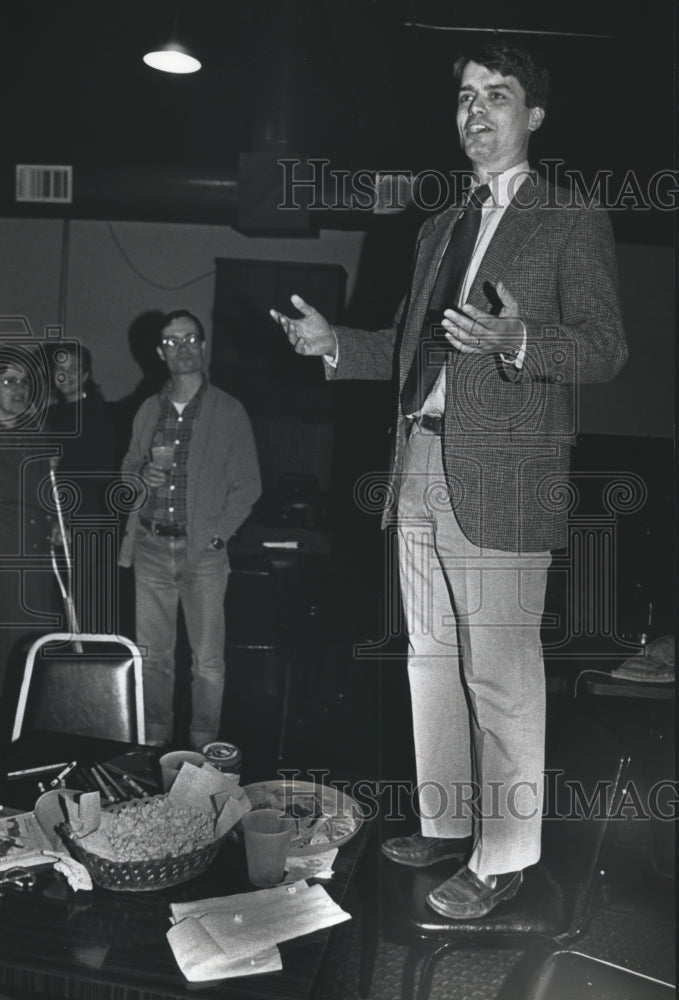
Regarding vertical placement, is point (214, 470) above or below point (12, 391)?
below

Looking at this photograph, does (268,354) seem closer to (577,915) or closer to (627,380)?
(627,380)

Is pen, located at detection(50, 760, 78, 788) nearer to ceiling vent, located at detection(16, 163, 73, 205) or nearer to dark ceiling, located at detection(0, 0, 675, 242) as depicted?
dark ceiling, located at detection(0, 0, 675, 242)

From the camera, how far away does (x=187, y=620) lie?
3906 mm

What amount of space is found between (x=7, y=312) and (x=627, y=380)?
459 centimetres

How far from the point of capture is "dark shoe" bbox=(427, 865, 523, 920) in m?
1.80

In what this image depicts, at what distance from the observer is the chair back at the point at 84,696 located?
2240 millimetres

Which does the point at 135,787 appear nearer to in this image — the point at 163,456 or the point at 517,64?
the point at 517,64

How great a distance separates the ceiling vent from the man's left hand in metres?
4.51

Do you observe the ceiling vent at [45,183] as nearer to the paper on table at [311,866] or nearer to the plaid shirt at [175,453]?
the plaid shirt at [175,453]

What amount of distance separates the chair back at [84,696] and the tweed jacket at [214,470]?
1.51 metres

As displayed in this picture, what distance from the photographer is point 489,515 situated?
1.83 metres

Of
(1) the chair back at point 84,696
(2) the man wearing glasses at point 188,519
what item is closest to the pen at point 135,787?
(1) the chair back at point 84,696

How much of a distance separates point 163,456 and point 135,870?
2654 millimetres

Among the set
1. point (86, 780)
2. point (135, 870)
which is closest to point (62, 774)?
point (86, 780)
